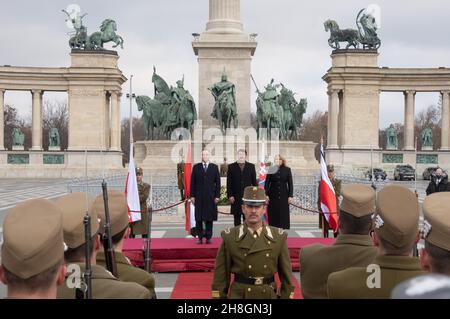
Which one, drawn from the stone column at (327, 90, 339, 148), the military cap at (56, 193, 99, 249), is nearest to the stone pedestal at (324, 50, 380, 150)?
the stone column at (327, 90, 339, 148)

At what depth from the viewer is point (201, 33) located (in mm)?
37406

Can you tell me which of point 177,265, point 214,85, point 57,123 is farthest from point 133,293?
point 57,123

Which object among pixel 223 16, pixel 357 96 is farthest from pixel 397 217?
pixel 357 96

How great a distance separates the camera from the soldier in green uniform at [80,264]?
283 centimetres

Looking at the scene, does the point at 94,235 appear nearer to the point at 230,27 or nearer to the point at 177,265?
the point at 177,265

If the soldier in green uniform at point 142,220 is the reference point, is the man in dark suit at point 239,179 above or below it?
above

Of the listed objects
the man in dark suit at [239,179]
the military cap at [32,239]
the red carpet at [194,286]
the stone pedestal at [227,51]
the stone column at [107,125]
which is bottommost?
the red carpet at [194,286]

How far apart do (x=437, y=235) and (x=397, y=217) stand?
0.56 metres

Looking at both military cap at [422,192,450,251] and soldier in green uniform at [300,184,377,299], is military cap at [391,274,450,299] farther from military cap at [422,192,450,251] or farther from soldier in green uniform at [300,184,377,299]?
soldier in green uniform at [300,184,377,299]

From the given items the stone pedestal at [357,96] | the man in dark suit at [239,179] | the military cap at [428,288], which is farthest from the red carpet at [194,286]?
the stone pedestal at [357,96]

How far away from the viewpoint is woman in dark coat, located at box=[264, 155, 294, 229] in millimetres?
12258

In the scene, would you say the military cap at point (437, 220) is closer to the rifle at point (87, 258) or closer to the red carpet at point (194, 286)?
the rifle at point (87, 258)

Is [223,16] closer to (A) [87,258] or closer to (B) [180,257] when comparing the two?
(B) [180,257]

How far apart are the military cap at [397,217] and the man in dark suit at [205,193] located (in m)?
7.94
